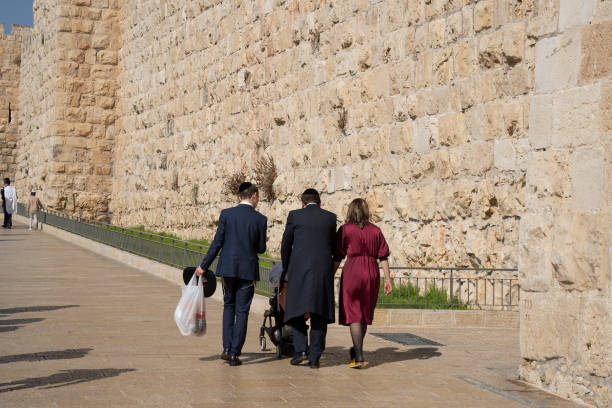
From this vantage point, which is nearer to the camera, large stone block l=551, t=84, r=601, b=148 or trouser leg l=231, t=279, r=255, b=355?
large stone block l=551, t=84, r=601, b=148

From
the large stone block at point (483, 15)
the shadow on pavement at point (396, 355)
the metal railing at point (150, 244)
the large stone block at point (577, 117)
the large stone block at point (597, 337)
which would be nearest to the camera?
the large stone block at point (597, 337)

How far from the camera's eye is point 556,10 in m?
6.85

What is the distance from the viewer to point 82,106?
26.3 meters

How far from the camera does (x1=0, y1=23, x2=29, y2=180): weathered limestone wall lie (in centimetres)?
3722

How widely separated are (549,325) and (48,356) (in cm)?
381

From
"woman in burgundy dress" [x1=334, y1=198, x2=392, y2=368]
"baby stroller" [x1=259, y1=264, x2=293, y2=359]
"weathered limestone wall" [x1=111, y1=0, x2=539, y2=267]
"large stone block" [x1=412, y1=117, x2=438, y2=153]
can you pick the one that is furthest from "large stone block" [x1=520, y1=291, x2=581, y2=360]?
"large stone block" [x1=412, y1=117, x2=438, y2=153]

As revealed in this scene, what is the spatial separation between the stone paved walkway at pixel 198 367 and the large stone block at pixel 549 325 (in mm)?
298

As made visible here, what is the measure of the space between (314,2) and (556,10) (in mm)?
8216

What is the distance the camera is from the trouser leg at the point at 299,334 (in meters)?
7.71

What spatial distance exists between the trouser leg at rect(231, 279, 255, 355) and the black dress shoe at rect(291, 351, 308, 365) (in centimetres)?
42

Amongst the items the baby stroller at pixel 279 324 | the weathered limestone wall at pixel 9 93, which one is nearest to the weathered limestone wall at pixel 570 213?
the baby stroller at pixel 279 324

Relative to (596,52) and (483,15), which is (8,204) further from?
(596,52)

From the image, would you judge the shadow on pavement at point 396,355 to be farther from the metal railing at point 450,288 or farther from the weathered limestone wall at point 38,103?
the weathered limestone wall at point 38,103

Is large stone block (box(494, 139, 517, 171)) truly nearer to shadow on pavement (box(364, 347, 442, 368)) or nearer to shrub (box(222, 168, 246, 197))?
shadow on pavement (box(364, 347, 442, 368))
